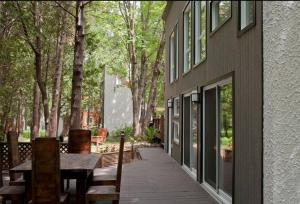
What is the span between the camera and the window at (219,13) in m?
6.74

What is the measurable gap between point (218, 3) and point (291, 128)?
398 centimetres

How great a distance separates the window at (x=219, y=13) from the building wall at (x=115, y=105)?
76.2ft

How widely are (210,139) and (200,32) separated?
109 inches

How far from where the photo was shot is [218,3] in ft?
24.8

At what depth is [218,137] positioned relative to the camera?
7.34m

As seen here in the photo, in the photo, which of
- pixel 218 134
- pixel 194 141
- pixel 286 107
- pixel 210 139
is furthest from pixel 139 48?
pixel 286 107

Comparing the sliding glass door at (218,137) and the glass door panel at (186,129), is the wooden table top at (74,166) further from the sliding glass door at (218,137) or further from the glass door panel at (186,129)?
the glass door panel at (186,129)

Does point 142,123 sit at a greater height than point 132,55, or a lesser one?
lesser

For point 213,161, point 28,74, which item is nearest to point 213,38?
point 213,161

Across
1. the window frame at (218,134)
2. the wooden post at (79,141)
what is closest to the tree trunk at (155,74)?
the window frame at (218,134)

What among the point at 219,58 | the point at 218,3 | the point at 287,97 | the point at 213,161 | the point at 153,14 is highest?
the point at 153,14

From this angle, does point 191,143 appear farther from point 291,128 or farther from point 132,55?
point 132,55

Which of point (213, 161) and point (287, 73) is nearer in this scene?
point (287, 73)

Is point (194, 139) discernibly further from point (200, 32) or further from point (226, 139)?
point (226, 139)
